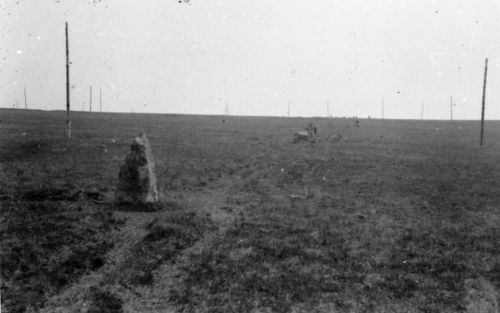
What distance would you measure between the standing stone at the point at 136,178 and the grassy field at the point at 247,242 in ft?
1.59

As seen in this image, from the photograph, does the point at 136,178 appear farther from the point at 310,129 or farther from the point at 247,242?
the point at 310,129

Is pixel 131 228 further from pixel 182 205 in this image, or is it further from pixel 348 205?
pixel 348 205

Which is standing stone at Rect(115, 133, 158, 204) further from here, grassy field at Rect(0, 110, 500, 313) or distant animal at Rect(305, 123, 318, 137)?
distant animal at Rect(305, 123, 318, 137)

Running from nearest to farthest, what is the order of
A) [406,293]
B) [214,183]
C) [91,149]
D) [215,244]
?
1. [406,293]
2. [215,244]
3. [214,183]
4. [91,149]

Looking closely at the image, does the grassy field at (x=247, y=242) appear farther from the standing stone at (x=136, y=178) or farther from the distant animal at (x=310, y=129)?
the distant animal at (x=310, y=129)

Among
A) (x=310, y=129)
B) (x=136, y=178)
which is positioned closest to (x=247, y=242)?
(x=136, y=178)

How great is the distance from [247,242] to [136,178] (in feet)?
17.9

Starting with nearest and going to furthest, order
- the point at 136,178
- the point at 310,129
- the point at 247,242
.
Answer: the point at 247,242, the point at 136,178, the point at 310,129

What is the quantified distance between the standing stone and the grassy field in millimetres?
484

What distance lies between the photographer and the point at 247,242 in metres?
14.2

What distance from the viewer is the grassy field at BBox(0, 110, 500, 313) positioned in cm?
1070

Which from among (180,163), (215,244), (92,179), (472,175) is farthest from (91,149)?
(472,175)

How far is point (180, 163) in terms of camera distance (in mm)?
28922

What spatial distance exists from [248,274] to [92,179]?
40.8ft
